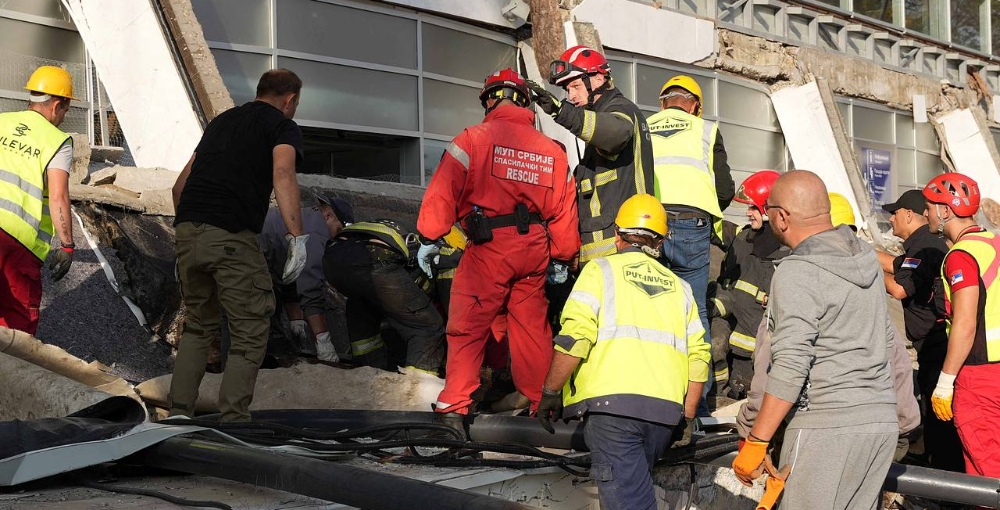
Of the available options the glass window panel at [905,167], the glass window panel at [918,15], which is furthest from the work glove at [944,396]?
the glass window panel at [918,15]

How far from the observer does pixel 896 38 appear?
54.7ft

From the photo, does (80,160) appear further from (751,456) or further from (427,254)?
(751,456)

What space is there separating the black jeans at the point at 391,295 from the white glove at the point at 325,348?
30 cm

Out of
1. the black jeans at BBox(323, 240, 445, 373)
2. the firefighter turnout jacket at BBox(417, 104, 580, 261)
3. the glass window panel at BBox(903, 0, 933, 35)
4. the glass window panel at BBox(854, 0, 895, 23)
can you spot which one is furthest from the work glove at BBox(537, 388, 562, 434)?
the glass window panel at BBox(903, 0, 933, 35)

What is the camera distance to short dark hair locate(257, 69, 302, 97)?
500cm

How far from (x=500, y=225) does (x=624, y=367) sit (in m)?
1.41

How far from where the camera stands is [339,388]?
18.3ft

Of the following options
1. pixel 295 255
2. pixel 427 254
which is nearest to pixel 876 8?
pixel 427 254

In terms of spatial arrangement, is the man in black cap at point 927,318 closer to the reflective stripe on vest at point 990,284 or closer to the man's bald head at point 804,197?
the reflective stripe on vest at point 990,284

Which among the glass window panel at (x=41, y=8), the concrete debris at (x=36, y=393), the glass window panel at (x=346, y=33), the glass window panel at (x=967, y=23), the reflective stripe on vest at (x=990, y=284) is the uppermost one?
the glass window panel at (x=967, y=23)

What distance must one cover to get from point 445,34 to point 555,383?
7.23 m

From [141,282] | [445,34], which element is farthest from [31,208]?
[445,34]

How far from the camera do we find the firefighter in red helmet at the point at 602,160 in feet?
17.6

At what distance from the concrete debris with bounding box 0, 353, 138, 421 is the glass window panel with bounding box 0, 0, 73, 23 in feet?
15.3
